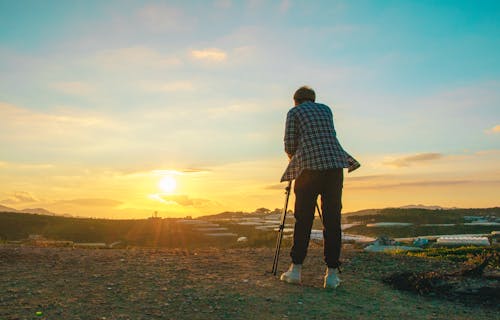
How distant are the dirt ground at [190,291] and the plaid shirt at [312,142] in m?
2.16

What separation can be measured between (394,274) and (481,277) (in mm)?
1705

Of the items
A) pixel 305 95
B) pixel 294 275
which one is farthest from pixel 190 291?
pixel 305 95

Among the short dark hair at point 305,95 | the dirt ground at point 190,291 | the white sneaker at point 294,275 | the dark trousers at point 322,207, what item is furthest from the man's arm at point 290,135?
the dirt ground at point 190,291

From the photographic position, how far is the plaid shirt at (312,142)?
7.75 metres

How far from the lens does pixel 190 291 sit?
7211mm

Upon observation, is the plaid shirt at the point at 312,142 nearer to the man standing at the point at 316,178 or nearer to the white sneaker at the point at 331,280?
the man standing at the point at 316,178

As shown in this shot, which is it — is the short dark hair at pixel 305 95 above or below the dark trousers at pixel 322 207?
above

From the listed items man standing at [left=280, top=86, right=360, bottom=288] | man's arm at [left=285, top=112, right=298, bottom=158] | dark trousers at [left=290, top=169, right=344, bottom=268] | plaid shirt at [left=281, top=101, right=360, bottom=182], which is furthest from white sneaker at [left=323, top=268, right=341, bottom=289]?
man's arm at [left=285, top=112, right=298, bottom=158]

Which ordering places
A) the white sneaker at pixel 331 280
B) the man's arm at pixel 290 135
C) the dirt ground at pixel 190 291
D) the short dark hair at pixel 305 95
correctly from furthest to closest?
the short dark hair at pixel 305 95 < the man's arm at pixel 290 135 < the white sneaker at pixel 331 280 < the dirt ground at pixel 190 291

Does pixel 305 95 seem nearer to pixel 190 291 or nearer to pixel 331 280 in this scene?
pixel 331 280

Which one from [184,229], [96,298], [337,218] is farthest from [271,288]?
[184,229]

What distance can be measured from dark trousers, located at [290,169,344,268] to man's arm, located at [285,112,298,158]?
57 cm

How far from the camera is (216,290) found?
7.30m

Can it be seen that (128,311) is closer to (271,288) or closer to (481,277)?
(271,288)
